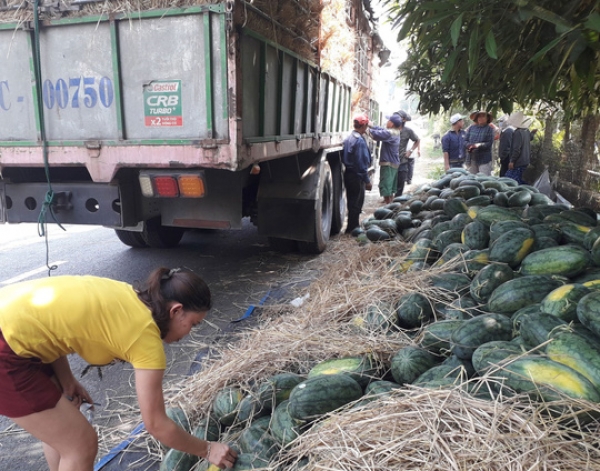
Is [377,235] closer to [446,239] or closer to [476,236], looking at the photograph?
[446,239]

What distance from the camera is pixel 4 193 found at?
15.7 feet

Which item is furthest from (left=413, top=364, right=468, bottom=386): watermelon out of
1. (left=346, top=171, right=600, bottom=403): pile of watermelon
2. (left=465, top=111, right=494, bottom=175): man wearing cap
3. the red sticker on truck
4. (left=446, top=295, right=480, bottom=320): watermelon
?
(left=465, top=111, right=494, bottom=175): man wearing cap

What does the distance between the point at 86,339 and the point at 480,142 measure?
10.6 m

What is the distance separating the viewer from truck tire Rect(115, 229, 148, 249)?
717 cm

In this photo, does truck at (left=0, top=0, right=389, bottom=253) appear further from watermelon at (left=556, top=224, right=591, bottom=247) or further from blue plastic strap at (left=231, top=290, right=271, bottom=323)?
watermelon at (left=556, top=224, right=591, bottom=247)

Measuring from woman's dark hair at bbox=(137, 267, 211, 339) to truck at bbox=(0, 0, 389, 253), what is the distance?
203 cm

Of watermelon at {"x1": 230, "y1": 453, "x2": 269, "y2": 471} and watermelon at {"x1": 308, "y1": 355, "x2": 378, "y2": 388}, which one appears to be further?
watermelon at {"x1": 308, "y1": 355, "x2": 378, "y2": 388}

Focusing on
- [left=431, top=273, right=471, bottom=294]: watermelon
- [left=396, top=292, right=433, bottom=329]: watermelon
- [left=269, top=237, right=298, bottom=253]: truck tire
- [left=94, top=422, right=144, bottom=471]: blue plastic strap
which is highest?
[left=431, top=273, right=471, bottom=294]: watermelon

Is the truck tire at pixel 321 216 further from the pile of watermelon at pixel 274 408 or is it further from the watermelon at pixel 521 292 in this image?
the pile of watermelon at pixel 274 408

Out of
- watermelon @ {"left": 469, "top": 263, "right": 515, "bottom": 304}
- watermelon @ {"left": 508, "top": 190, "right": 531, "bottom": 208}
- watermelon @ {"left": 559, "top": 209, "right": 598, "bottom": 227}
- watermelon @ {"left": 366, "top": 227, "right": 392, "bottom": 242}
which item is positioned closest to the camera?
watermelon @ {"left": 469, "top": 263, "right": 515, "bottom": 304}

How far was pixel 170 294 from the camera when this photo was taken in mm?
2072

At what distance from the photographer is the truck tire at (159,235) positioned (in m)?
7.11

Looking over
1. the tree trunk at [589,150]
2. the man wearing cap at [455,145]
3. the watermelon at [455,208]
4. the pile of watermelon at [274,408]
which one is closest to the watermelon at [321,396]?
the pile of watermelon at [274,408]

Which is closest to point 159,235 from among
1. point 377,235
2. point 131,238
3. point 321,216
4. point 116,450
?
point 131,238
